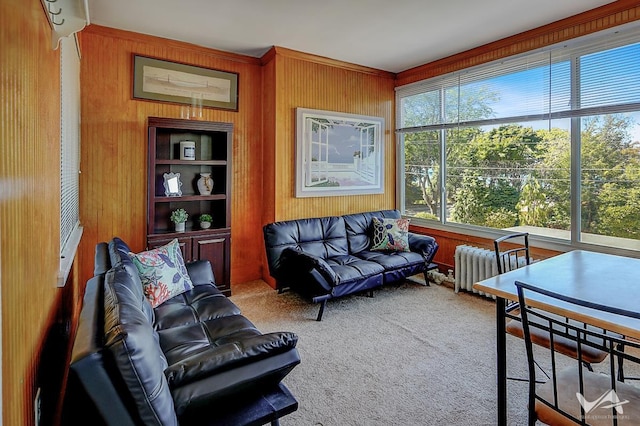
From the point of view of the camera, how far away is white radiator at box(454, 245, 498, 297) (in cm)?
377

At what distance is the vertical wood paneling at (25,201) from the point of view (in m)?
1.01

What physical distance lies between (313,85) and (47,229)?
346 cm

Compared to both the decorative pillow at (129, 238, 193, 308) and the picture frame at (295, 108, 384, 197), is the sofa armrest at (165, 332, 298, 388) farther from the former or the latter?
the picture frame at (295, 108, 384, 197)

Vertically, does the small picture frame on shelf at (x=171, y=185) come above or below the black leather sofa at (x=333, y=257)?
above

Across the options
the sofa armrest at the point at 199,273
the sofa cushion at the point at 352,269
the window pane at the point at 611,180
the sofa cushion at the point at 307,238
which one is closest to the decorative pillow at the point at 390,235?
the sofa cushion at the point at 307,238

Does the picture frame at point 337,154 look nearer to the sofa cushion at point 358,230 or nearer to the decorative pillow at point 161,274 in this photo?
the sofa cushion at point 358,230

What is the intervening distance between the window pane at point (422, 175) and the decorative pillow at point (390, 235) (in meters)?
0.71

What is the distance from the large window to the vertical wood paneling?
4057 mm

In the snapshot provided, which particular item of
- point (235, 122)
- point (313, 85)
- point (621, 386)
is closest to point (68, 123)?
point (235, 122)

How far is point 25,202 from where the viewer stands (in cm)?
125

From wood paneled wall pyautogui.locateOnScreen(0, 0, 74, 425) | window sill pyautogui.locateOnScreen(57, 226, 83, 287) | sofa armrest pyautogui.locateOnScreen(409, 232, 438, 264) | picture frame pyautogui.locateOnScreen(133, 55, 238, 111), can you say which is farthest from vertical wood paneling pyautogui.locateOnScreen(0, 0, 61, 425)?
sofa armrest pyautogui.locateOnScreen(409, 232, 438, 264)

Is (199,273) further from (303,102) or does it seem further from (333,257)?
(303,102)

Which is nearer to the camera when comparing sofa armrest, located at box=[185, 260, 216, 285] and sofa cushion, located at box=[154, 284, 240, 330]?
sofa cushion, located at box=[154, 284, 240, 330]

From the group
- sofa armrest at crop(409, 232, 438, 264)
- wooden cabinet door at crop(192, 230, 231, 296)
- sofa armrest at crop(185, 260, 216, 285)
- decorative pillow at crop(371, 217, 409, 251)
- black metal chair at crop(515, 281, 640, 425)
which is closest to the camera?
black metal chair at crop(515, 281, 640, 425)
